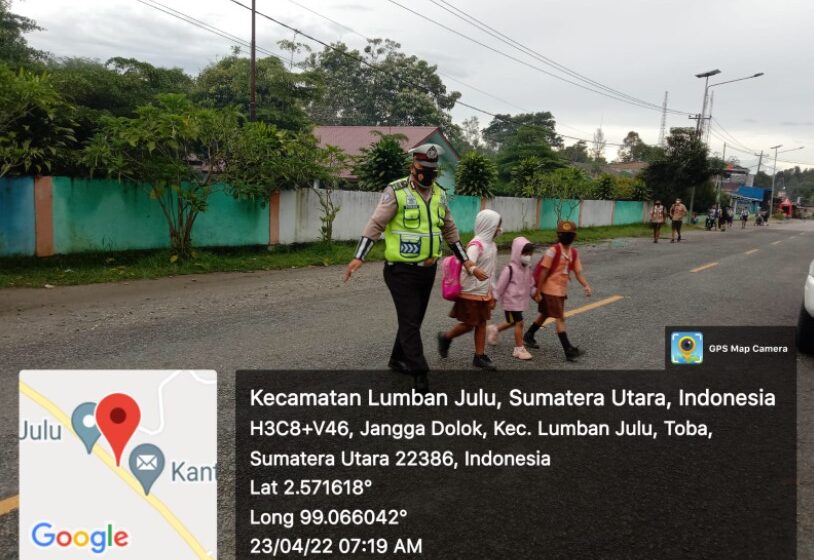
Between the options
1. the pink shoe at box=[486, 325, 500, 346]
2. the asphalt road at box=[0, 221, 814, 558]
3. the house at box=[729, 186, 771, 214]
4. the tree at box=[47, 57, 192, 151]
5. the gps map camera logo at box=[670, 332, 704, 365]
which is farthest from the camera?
the house at box=[729, 186, 771, 214]

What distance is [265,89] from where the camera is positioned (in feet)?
111

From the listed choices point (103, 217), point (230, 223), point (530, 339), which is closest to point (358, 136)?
point (230, 223)

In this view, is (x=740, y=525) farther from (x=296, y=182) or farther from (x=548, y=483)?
(x=296, y=182)

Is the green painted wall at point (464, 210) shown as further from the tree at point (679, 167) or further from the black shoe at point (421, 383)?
the tree at point (679, 167)

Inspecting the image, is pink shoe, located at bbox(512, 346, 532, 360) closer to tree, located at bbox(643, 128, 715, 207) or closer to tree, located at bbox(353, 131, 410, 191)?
tree, located at bbox(353, 131, 410, 191)

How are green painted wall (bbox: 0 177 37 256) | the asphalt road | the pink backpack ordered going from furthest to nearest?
1. green painted wall (bbox: 0 177 37 256)
2. the pink backpack
3. the asphalt road

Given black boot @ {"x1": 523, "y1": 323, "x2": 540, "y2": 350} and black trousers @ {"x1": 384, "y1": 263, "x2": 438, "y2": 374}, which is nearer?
black trousers @ {"x1": 384, "y1": 263, "x2": 438, "y2": 374}

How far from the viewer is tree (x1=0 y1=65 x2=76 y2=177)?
28.8 feet

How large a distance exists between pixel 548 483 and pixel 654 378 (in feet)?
7.74

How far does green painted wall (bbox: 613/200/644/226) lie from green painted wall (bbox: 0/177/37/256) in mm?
30231

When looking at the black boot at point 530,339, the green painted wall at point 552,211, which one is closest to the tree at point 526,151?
the green painted wall at point 552,211

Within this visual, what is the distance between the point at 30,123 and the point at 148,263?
2.97 m

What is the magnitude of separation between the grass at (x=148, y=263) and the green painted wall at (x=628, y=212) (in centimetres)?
2336

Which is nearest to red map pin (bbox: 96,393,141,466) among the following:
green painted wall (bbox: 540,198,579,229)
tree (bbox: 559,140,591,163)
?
green painted wall (bbox: 540,198,579,229)
